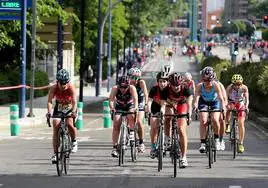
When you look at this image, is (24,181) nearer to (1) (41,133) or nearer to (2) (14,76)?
(1) (41,133)

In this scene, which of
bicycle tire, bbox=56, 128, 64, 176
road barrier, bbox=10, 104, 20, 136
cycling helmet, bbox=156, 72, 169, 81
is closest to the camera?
bicycle tire, bbox=56, 128, 64, 176

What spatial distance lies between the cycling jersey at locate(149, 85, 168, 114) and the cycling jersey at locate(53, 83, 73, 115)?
1.48 metres

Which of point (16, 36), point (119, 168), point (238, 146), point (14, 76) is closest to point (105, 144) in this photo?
point (238, 146)

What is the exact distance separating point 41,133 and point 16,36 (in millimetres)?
21269

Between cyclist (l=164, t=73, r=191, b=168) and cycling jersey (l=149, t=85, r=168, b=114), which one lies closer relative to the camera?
cyclist (l=164, t=73, r=191, b=168)

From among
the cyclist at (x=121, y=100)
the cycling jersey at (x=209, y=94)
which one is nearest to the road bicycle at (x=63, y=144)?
the cyclist at (x=121, y=100)

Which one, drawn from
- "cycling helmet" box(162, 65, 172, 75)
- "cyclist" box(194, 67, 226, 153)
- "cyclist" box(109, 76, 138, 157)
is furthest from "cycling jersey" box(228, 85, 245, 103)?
"cycling helmet" box(162, 65, 172, 75)

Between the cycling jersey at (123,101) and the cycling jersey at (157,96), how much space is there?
90 cm

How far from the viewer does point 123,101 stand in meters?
15.4

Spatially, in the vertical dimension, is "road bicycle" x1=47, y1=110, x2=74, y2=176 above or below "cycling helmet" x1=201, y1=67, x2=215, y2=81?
below

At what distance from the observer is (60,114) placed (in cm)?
1408

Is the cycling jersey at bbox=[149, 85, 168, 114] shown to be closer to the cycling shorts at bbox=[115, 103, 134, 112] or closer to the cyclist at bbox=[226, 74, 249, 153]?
the cycling shorts at bbox=[115, 103, 134, 112]

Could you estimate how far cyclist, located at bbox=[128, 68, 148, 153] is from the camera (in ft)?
52.6

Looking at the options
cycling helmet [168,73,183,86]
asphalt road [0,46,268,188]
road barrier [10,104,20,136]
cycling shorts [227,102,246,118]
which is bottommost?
asphalt road [0,46,268,188]
